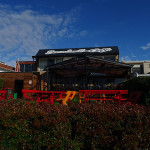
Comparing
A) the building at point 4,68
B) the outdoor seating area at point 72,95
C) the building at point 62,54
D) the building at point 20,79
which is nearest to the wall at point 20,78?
the building at point 20,79

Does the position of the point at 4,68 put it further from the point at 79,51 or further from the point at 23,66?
the point at 79,51

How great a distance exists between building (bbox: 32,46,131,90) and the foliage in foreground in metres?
8.09

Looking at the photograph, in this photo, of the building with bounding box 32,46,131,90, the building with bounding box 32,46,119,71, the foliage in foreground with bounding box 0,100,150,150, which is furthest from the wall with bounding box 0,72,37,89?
the foliage in foreground with bounding box 0,100,150,150

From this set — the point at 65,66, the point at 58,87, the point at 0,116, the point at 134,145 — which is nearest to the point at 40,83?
the point at 58,87

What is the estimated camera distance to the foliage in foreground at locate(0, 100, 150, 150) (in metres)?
2.71

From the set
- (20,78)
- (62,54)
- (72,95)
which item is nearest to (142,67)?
(62,54)

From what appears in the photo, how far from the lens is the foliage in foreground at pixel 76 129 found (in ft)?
8.87

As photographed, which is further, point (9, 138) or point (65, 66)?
point (65, 66)

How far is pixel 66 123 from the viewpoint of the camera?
2877mm

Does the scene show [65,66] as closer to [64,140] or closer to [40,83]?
[40,83]

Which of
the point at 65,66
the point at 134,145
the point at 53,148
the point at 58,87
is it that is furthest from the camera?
the point at 58,87

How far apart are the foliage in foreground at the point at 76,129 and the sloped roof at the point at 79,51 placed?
1945cm

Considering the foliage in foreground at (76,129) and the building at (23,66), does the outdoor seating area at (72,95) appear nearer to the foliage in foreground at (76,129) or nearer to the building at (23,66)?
the foliage in foreground at (76,129)

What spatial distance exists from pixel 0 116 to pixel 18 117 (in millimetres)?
395
